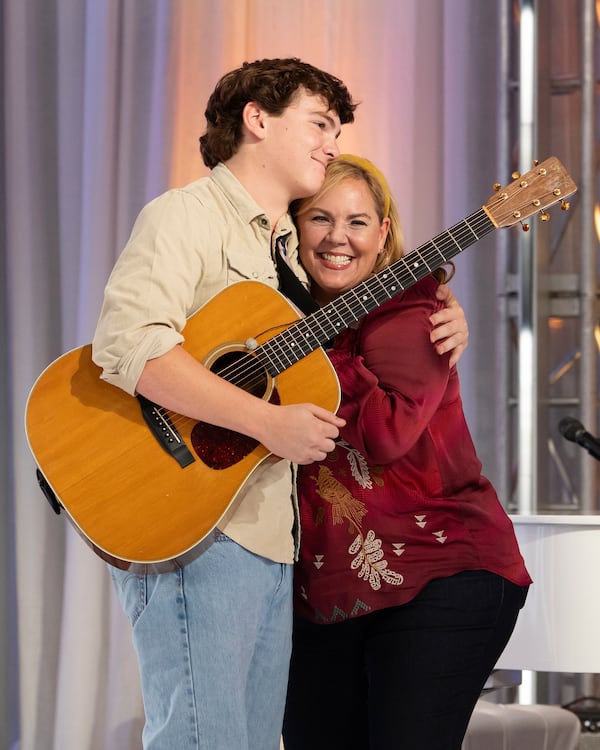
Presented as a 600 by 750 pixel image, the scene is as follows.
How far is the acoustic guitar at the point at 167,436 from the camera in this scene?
1.63 meters

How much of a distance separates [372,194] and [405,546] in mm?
732

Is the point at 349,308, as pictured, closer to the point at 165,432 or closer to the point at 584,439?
the point at 165,432

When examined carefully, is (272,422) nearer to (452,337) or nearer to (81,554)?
(452,337)

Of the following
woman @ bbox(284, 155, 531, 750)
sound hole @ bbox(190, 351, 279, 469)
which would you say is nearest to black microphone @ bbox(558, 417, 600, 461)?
woman @ bbox(284, 155, 531, 750)

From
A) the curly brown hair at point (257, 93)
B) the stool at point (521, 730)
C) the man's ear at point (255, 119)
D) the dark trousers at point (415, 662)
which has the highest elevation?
the curly brown hair at point (257, 93)

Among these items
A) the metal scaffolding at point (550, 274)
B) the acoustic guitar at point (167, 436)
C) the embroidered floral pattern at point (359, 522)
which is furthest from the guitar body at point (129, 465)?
the metal scaffolding at point (550, 274)

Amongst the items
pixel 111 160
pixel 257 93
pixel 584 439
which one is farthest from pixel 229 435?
pixel 111 160

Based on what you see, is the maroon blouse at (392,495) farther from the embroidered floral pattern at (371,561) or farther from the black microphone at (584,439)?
the black microphone at (584,439)

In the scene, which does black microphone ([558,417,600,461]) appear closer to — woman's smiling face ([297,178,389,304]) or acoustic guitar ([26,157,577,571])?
woman's smiling face ([297,178,389,304])

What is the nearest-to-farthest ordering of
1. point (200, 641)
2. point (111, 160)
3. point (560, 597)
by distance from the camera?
point (200, 641), point (560, 597), point (111, 160)

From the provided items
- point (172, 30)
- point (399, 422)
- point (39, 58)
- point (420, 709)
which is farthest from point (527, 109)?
point (420, 709)

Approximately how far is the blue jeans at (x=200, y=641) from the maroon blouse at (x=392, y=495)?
0.21m

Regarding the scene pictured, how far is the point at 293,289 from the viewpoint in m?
1.87

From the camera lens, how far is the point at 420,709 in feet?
5.94
